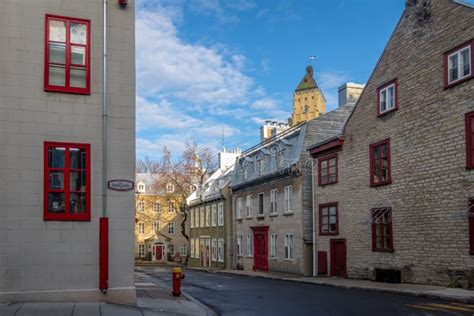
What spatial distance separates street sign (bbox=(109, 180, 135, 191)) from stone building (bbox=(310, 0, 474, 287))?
11.4m

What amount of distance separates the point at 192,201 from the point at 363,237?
31.5 meters

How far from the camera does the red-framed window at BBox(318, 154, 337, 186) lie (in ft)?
94.9

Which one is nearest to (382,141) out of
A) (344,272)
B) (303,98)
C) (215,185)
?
(344,272)

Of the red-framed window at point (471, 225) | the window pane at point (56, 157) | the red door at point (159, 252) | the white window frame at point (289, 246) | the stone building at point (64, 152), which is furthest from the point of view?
the red door at point (159, 252)

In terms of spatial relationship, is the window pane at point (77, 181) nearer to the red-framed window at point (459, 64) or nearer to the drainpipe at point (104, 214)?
the drainpipe at point (104, 214)

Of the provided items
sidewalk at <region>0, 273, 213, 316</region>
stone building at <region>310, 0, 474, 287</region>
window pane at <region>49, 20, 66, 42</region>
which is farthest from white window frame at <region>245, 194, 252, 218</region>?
window pane at <region>49, 20, 66, 42</region>

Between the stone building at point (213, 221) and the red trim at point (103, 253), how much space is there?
101 ft

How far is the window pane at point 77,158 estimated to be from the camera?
13656mm

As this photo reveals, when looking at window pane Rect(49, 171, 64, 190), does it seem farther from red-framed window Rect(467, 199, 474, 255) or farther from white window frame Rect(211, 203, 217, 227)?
white window frame Rect(211, 203, 217, 227)

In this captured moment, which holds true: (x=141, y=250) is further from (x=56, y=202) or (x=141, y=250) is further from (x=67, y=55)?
(x=67, y=55)

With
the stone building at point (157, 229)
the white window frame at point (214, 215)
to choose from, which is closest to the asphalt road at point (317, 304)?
the white window frame at point (214, 215)

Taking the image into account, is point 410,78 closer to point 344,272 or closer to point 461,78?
point 461,78

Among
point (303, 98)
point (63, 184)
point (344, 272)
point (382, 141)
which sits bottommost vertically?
point (344, 272)

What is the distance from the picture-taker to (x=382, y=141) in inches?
961
